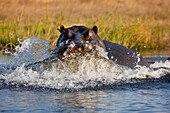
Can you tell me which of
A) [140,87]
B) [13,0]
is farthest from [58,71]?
[13,0]

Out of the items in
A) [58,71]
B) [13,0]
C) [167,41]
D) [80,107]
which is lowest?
[80,107]

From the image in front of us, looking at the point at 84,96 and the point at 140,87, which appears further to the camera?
the point at 140,87

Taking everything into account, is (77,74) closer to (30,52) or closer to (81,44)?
(81,44)

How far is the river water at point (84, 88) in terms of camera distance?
315 centimetres

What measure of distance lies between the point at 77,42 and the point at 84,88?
2.30 ft

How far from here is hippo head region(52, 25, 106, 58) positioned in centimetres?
425

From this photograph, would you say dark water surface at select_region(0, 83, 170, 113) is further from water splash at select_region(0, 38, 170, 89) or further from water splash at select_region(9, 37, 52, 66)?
water splash at select_region(9, 37, 52, 66)

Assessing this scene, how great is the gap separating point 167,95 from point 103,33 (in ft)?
19.2

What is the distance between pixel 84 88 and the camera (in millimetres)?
3967

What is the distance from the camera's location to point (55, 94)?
366 centimetres

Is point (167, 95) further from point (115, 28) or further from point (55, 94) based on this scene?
point (115, 28)

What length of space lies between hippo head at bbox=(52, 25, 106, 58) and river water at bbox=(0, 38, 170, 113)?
171 mm

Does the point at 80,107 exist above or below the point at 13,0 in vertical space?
below

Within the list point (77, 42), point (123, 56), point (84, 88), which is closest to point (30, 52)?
point (123, 56)
